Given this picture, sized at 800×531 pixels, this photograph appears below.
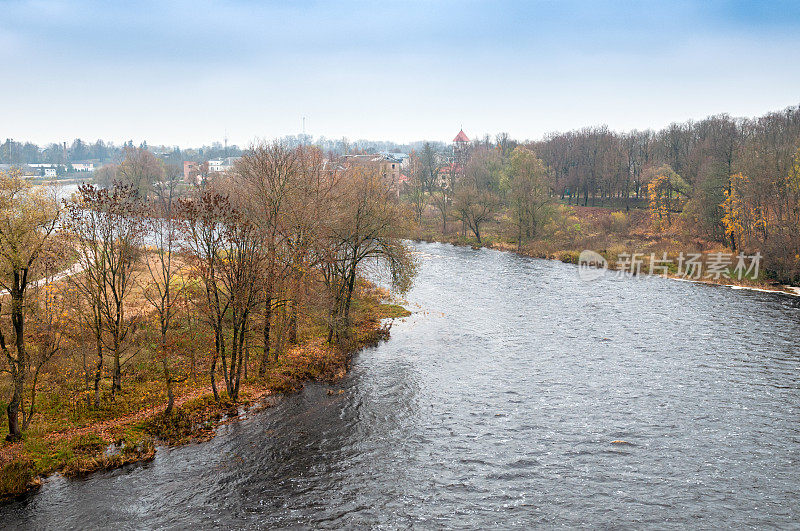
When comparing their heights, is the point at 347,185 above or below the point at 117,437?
above

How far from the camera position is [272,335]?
108 feet

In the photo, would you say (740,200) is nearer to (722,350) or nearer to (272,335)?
(722,350)

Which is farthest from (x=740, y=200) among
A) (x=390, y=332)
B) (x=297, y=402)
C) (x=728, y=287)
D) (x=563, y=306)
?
(x=297, y=402)

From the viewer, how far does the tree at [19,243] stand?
18391 millimetres

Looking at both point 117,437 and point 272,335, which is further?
point 272,335

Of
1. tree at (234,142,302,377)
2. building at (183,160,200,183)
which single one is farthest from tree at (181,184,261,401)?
building at (183,160,200,183)

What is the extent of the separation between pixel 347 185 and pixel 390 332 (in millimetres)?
10704

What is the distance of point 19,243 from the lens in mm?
18531

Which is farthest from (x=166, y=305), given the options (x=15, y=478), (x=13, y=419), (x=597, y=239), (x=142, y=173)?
(x=142, y=173)

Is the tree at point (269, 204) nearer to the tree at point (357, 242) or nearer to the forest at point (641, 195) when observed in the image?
the tree at point (357, 242)

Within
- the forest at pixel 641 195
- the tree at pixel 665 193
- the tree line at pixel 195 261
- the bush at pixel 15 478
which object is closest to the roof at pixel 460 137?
the forest at pixel 641 195

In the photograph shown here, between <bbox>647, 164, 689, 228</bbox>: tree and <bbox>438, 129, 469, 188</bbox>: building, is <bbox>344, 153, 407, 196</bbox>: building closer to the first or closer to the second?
<bbox>438, 129, 469, 188</bbox>: building

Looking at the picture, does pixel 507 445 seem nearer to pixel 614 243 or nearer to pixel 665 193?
pixel 614 243

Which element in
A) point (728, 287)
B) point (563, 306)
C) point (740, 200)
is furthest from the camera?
point (740, 200)
